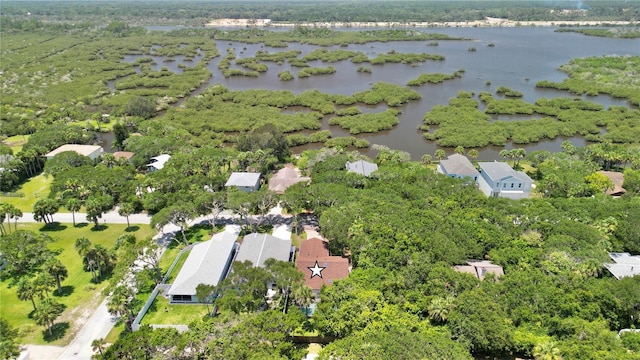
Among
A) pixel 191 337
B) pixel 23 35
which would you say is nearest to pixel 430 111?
pixel 191 337

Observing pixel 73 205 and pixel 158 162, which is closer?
pixel 73 205

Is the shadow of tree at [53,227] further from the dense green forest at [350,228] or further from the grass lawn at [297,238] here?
the grass lawn at [297,238]

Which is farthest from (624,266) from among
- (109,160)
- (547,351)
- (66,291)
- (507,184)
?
(109,160)

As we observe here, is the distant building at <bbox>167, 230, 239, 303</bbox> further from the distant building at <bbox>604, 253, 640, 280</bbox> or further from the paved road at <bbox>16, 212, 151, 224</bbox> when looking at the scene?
the distant building at <bbox>604, 253, 640, 280</bbox>

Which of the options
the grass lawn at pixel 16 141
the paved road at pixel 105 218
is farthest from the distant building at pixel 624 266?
the grass lawn at pixel 16 141

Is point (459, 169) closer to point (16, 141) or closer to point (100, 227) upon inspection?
point (100, 227)

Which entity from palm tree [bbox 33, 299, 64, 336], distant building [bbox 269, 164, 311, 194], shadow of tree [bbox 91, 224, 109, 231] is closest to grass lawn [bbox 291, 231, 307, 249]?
distant building [bbox 269, 164, 311, 194]
